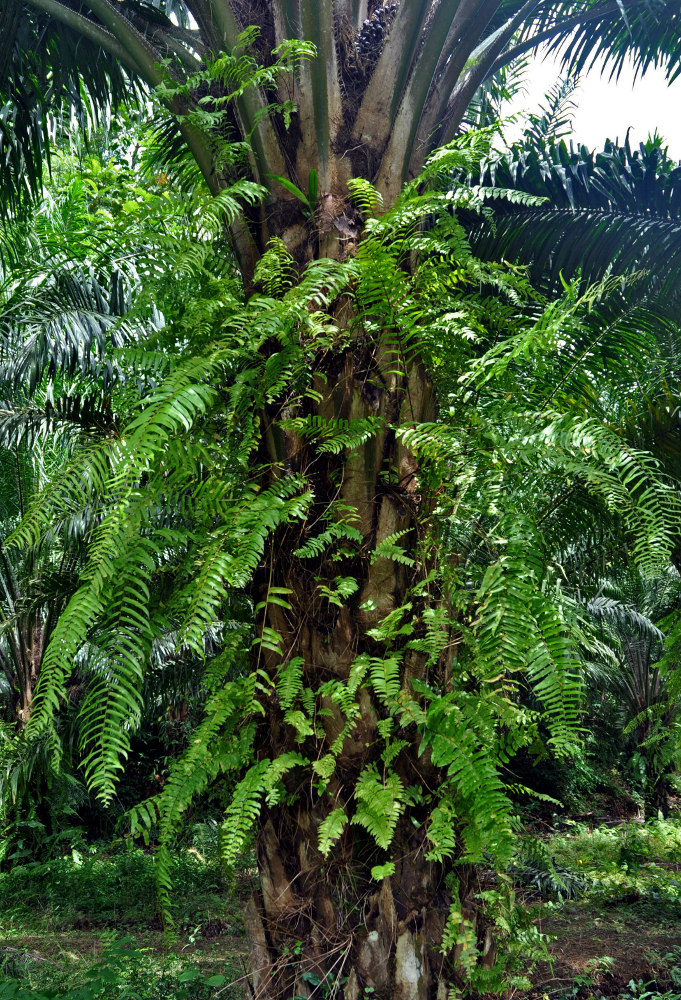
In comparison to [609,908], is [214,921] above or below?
above

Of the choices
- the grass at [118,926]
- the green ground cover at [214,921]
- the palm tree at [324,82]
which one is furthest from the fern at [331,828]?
the palm tree at [324,82]

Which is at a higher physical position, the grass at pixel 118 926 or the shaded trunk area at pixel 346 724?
the shaded trunk area at pixel 346 724

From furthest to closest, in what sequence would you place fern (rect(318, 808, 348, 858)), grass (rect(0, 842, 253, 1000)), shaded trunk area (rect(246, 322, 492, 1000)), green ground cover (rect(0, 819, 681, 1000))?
1. grass (rect(0, 842, 253, 1000))
2. green ground cover (rect(0, 819, 681, 1000))
3. shaded trunk area (rect(246, 322, 492, 1000))
4. fern (rect(318, 808, 348, 858))

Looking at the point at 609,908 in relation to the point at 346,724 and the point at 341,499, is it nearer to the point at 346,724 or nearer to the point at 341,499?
the point at 346,724

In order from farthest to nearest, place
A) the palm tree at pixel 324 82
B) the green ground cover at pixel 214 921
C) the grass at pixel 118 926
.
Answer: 1. the grass at pixel 118 926
2. the green ground cover at pixel 214 921
3. the palm tree at pixel 324 82

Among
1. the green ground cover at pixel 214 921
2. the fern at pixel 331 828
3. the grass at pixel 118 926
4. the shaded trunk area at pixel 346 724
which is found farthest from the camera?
the grass at pixel 118 926

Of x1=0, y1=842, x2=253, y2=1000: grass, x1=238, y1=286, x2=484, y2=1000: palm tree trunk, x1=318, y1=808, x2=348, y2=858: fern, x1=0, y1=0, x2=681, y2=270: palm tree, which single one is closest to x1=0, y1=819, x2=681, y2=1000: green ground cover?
x1=0, y1=842, x2=253, y2=1000: grass

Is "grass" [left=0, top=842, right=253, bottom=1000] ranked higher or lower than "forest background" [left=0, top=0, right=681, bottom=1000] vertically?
lower

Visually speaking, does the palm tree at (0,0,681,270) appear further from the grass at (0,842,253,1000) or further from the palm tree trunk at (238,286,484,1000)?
the grass at (0,842,253,1000)

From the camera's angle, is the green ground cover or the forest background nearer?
the forest background

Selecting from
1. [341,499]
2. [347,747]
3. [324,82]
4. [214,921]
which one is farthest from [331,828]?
[214,921]

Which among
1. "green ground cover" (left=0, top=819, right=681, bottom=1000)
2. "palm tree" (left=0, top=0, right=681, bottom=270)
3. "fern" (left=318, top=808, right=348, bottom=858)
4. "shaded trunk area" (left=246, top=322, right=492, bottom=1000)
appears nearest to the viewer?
"fern" (left=318, top=808, right=348, bottom=858)

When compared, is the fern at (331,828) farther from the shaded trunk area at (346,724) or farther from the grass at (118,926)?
the grass at (118,926)

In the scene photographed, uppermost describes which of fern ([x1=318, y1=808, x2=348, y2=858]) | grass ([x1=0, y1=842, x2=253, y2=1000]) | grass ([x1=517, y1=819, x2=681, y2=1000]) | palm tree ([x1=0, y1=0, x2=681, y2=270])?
palm tree ([x1=0, y1=0, x2=681, y2=270])
